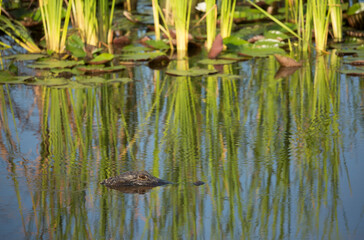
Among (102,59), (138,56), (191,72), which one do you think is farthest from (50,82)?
(138,56)

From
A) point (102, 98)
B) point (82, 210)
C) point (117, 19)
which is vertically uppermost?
point (117, 19)

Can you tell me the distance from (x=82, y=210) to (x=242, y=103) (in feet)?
6.62

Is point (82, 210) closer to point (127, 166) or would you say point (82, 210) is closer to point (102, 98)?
point (127, 166)

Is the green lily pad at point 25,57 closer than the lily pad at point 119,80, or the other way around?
the lily pad at point 119,80

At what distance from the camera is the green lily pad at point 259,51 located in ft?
19.1

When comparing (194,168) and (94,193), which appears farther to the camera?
(194,168)

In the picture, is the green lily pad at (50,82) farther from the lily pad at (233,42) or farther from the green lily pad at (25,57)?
the lily pad at (233,42)

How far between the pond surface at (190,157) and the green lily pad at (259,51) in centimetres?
81

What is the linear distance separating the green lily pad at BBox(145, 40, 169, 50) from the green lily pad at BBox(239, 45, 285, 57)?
80cm

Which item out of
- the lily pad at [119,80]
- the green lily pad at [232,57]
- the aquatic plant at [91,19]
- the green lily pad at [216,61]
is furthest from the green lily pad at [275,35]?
the lily pad at [119,80]

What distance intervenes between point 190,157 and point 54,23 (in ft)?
10.7

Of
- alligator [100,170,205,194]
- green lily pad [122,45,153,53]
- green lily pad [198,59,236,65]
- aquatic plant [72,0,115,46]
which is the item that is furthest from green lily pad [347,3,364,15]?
alligator [100,170,205,194]

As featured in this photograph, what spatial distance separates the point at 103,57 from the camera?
550 centimetres

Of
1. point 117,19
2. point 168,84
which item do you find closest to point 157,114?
point 168,84
